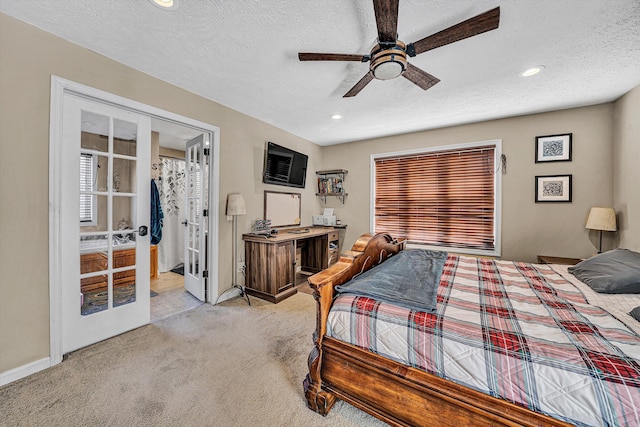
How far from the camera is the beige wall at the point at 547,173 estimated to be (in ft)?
9.52

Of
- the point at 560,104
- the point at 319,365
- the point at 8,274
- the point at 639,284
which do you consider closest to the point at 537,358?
the point at 319,365

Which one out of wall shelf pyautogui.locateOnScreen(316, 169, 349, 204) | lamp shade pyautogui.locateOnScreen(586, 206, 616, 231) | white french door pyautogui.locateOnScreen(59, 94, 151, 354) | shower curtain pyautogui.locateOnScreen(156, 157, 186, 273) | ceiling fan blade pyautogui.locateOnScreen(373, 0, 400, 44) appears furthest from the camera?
wall shelf pyautogui.locateOnScreen(316, 169, 349, 204)

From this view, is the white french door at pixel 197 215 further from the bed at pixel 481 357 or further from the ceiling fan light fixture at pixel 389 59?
the ceiling fan light fixture at pixel 389 59

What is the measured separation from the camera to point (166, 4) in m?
1.53

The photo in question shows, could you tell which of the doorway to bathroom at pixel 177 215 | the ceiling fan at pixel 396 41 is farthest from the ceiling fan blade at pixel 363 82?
the doorway to bathroom at pixel 177 215

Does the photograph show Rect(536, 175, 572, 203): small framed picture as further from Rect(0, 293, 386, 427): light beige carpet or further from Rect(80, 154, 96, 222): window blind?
Rect(80, 154, 96, 222): window blind

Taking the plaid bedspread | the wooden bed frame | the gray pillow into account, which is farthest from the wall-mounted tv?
the gray pillow

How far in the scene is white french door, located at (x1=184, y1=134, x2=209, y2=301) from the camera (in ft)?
10.0

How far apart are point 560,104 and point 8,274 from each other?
216 inches

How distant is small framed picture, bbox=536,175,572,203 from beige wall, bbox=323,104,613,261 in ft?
0.19

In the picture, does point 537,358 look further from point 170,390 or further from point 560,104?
point 560,104

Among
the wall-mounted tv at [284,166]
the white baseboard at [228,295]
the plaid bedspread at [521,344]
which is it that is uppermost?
the wall-mounted tv at [284,166]

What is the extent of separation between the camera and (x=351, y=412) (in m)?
1.48

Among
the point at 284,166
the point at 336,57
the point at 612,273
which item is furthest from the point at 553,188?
the point at 284,166
